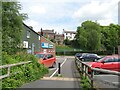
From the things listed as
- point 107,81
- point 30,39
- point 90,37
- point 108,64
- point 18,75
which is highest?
point 90,37

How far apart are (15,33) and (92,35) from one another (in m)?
57.5

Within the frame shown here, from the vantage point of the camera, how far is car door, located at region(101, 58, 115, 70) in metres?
19.4

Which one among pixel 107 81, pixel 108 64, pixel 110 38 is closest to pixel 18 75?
pixel 107 81

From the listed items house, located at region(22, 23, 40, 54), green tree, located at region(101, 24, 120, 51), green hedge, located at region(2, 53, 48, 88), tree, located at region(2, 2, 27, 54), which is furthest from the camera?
green tree, located at region(101, 24, 120, 51)

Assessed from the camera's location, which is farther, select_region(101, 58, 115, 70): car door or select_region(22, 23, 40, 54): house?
select_region(22, 23, 40, 54): house

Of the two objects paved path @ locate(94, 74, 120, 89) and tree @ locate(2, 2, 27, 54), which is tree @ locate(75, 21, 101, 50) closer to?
tree @ locate(2, 2, 27, 54)

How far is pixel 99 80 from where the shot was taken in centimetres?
925

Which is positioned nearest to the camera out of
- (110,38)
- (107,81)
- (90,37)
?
(107,81)

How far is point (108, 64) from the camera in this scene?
19562mm

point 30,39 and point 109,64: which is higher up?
point 30,39

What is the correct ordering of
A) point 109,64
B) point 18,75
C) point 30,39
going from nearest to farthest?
point 18,75, point 109,64, point 30,39

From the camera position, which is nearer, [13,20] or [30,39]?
[13,20]

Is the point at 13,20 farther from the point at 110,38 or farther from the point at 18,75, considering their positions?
the point at 110,38

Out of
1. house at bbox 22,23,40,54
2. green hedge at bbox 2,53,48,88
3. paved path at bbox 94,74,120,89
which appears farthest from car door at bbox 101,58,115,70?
house at bbox 22,23,40,54
